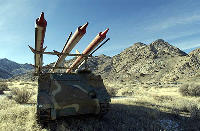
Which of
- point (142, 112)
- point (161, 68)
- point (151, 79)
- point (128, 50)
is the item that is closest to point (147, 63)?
point (161, 68)

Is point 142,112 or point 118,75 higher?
point 118,75

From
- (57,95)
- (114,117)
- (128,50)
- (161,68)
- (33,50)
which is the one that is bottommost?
(114,117)

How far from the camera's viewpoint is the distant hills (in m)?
58.2

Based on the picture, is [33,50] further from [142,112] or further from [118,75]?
[118,75]

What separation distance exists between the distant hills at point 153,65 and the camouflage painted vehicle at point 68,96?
1848 inches

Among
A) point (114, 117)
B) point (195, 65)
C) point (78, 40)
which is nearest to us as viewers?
point (114, 117)

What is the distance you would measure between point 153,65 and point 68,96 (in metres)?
64.2

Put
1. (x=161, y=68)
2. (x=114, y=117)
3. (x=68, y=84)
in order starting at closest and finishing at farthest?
(x=68, y=84) → (x=114, y=117) → (x=161, y=68)

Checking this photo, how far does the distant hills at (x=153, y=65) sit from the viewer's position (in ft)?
191

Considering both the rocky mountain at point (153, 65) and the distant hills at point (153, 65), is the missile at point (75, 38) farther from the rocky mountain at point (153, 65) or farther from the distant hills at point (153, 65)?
the rocky mountain at point (153, 65)

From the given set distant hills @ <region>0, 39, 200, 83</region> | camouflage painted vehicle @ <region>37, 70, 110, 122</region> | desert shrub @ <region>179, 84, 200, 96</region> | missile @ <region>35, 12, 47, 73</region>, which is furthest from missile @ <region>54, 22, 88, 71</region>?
distant hills @ <region>0, 39, 200, 83</region>

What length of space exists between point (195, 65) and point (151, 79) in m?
13.4

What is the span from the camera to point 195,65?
5931cm

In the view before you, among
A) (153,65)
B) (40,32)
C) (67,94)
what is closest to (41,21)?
(40,32)
